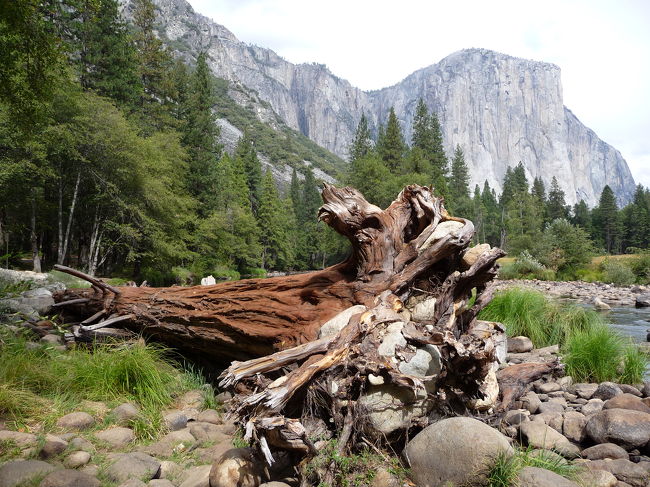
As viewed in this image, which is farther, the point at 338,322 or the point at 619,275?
the point at 619,275

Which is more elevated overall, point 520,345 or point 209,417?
point 520,345

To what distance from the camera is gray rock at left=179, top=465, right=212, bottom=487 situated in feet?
10.4

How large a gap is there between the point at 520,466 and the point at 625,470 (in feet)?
3.84

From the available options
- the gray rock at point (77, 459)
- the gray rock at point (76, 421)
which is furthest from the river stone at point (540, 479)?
the gray rock at point (76, 421)

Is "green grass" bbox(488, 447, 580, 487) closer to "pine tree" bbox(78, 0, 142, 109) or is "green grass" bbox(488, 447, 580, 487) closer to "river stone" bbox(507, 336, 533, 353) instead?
"river stone" bbox(507, 336, 533, 353)

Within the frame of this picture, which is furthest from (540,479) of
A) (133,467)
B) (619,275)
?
(619,275)

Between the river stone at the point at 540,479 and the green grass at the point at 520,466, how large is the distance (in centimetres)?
4

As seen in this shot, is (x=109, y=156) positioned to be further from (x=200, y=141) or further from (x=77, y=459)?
(x=77, y=459)

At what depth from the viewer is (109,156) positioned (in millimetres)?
20828

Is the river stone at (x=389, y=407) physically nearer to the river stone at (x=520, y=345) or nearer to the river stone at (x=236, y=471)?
the river stone at (x=236, y=471)

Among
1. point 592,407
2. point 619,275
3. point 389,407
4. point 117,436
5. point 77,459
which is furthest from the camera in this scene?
point 619,275

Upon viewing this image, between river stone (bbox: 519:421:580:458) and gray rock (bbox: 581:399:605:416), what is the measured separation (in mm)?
1127

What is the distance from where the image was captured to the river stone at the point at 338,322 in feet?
14.8

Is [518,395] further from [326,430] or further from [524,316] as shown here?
[524,316]
